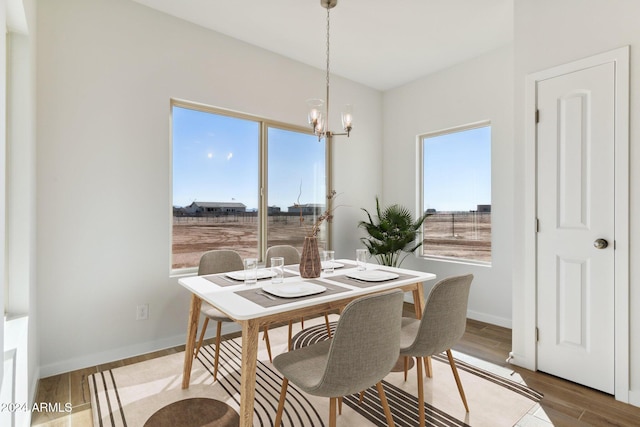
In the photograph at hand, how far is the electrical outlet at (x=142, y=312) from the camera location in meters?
2.72

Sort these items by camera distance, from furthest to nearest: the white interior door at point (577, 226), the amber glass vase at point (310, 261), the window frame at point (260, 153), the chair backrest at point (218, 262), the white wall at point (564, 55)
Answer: the window frame at point (260, 153) → the chair backrest at point (218, 262) → the amber glass vase at point (310, 261) → the white interior door at point (577, 226) → the white wall at point (564, 55)

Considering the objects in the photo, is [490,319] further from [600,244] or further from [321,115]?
[321,115]

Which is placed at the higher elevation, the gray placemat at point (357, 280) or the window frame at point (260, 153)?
the window frame at point (260, 153)

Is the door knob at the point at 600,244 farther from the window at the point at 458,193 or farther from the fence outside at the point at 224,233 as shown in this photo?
the fence outside at the point at 224,233

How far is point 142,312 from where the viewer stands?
2.74m

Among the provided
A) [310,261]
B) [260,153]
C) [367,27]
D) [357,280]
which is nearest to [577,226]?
[357,280]

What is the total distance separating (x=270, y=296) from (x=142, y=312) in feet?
5.13

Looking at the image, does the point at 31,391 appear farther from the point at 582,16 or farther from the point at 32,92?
the point at 582,16

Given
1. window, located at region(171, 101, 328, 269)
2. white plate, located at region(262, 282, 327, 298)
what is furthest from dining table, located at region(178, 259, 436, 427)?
window, located at region(171, 101, 328, 269)

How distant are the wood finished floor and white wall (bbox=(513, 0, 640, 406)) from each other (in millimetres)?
149

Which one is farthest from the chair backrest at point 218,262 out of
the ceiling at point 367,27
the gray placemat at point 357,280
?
the ceiling at point 367,27

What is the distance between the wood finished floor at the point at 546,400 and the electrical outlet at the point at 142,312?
0.30 metres

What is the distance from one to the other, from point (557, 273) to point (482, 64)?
7.60 feet

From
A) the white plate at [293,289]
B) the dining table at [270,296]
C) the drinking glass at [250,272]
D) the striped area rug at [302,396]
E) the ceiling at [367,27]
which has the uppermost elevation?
the ceiling at [367,27]
